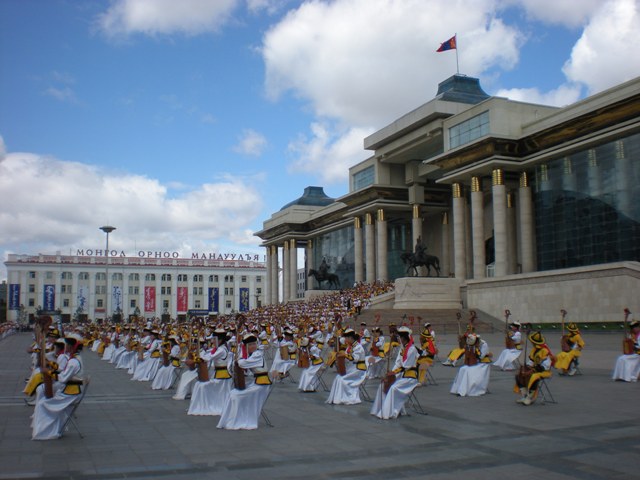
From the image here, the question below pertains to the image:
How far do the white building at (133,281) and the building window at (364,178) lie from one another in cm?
4032

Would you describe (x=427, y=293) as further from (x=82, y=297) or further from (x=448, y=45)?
(x=82, y=297)

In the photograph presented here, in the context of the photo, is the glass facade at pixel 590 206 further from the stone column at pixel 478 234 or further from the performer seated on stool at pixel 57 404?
the performer seated on stool at pixel 57 404

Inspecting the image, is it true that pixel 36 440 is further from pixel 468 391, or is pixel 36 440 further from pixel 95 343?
pixel 95 343

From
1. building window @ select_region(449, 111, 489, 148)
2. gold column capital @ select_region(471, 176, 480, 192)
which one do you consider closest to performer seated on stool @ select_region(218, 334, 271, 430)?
building window @ select_region(449, 111, 489, 148)

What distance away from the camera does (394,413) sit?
38.3 feet

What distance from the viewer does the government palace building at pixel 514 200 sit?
35656 mm

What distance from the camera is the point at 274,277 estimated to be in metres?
81.1

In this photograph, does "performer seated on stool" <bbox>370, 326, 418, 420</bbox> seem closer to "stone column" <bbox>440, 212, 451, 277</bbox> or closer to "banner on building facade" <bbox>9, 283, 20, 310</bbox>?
"stone column" <bbox>440, 212, 451, 277</bbox>

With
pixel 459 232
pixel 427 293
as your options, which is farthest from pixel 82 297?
pixel 459 232

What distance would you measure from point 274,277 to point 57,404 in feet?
234

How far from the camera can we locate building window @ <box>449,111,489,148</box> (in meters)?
42.8

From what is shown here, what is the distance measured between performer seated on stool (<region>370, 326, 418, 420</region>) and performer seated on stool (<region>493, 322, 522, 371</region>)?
8.09 metres

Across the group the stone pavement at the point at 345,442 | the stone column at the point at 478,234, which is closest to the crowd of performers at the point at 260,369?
the stone pavement at the point at 345,442

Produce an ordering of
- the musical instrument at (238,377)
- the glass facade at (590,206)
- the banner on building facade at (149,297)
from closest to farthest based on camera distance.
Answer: the musical instrument at (238,377)
the glass facade at (590,206)
the banner on building facade at (149,297)
